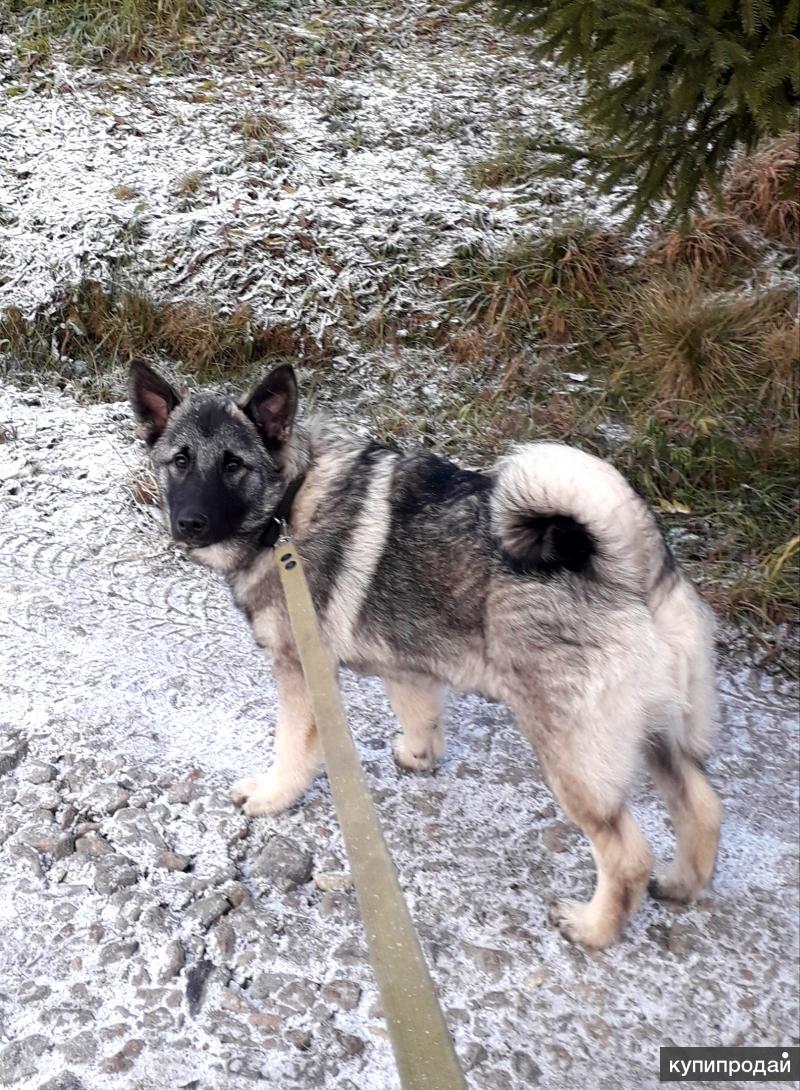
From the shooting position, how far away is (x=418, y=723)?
3215mm

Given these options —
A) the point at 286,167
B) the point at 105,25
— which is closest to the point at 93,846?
the point at 286,167

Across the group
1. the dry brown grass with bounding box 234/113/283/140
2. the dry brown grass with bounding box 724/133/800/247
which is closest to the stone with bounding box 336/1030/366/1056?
the dry brown grass with bounding box 724/133/800/247

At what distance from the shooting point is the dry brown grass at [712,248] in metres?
5.51

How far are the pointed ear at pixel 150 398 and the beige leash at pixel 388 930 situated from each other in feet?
4.23

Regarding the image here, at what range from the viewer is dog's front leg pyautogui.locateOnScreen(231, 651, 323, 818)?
299 cm

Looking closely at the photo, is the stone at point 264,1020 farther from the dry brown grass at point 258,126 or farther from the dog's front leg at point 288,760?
the dry brown grass at point 258,126

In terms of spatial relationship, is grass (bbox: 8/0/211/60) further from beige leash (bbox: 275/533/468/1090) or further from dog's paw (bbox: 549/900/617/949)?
dog's paw (bbox: 549/900/617/949)

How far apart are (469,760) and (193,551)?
1339 millimetres

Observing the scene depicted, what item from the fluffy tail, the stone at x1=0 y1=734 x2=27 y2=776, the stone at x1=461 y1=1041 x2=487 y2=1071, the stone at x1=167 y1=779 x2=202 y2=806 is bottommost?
the stone at x1=0 y1=734 x2=27 y2=776

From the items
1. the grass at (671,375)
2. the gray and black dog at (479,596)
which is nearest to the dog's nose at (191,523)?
the gray and black dog at (479,596)

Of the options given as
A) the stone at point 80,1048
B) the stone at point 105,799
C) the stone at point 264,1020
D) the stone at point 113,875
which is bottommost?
the stone at point 105,799

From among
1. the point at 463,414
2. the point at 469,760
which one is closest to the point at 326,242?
the point at 463,414

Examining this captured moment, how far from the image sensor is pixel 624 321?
543cm

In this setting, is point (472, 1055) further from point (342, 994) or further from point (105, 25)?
point (105, 25)
